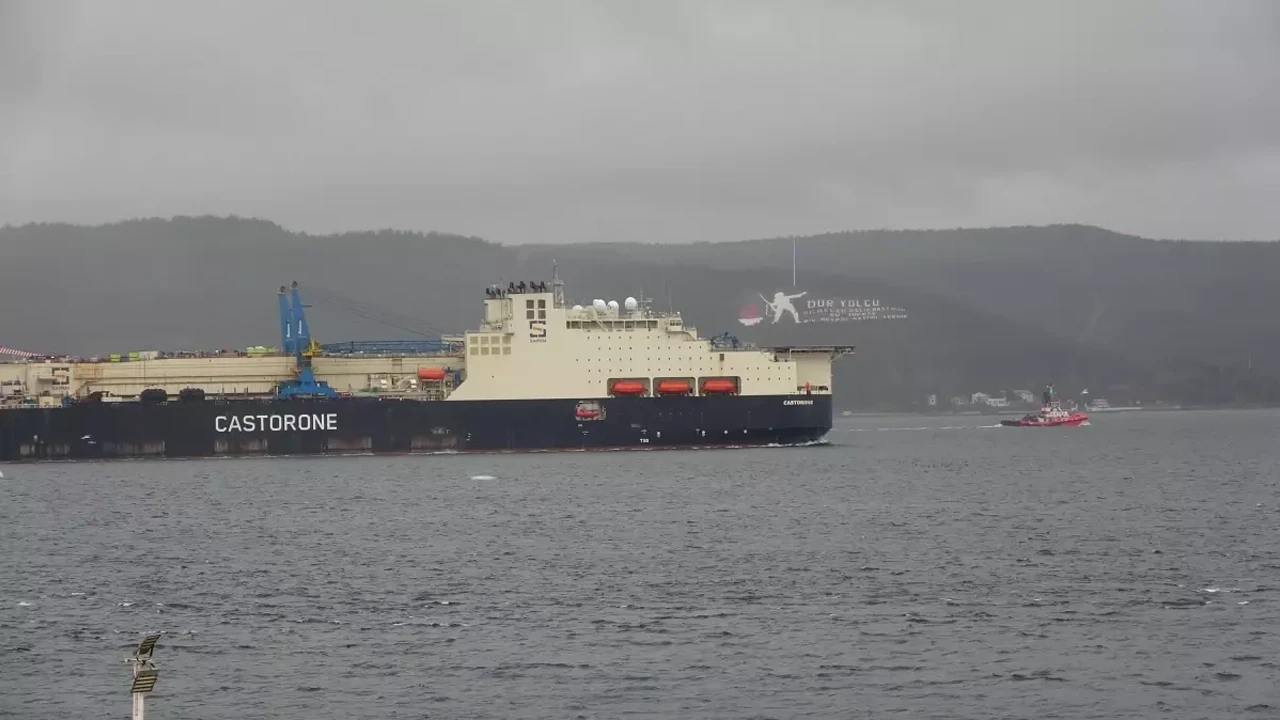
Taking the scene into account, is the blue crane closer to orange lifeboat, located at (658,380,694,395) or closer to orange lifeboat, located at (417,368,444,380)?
orange lifeboat, located at (417,368,444,380)

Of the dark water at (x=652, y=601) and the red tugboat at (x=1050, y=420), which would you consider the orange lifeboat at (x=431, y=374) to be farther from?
the red tugboat at (x=1050, y=420)

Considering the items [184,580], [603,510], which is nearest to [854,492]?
[603,510]

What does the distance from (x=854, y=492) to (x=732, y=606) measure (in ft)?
87.1

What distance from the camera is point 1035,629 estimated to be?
2611 centimetres

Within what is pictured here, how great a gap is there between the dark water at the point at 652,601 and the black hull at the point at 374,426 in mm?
20485

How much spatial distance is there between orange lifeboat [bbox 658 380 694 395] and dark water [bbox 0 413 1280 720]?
20.9 meters

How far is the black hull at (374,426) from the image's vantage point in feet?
253

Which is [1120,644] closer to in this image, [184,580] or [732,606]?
[732,606]

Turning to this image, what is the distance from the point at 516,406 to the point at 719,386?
10.4 m

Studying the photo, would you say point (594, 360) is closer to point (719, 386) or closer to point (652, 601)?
point (719, 386)

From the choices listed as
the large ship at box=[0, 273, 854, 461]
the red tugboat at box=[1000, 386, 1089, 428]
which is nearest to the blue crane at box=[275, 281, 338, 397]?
the large ship at box=[0, 273, 854, 461]

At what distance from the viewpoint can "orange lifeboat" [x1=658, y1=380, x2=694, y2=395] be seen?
7712 centimetres

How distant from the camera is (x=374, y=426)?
7819 cm

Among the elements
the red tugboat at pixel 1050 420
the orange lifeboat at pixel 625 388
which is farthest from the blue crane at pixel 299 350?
the red tugboat at pixel 1050 420
